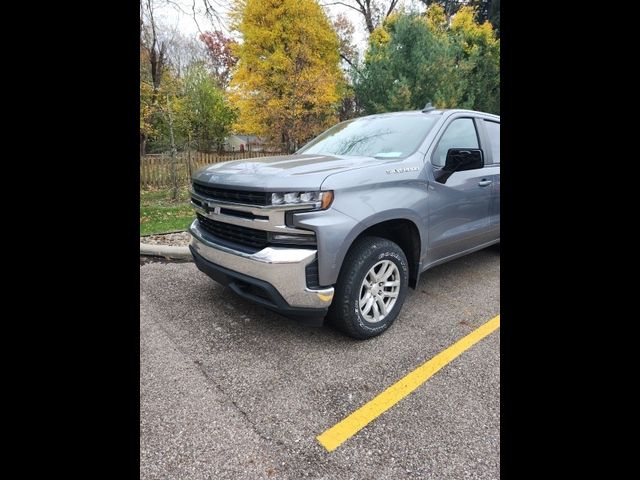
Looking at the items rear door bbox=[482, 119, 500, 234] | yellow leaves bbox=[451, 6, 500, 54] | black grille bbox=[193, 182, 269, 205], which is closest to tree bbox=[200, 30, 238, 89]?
yellow leaves bbox=[451, 6, 500, 54]

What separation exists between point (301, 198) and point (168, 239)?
366 cm

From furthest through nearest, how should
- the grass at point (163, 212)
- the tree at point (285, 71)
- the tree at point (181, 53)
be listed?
the tree at point (285, 71)
the tree at point (181, 53)
the grass at point (163, 212)

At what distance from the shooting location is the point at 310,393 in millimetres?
2404

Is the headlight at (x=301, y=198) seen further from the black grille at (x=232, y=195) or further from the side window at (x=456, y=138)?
the side window at (x=456, y=138)

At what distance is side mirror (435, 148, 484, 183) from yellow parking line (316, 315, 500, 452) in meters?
1.34

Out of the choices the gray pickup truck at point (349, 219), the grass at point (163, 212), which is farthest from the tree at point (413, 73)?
the gray pickup truck at point (349, 219)

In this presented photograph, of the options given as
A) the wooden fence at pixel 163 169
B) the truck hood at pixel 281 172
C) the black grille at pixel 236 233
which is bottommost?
the black grille at pixel 236 233

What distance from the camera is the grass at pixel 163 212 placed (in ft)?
20.5

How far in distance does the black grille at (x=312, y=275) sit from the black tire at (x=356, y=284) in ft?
0.80

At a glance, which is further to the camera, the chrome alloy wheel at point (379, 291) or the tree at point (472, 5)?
the tree at point (472, 5)

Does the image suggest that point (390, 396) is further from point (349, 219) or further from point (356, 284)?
point (349, 219)

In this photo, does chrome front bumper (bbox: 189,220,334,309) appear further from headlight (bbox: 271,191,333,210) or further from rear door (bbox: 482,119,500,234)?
rear door (bbox: 482,119,500,234)
